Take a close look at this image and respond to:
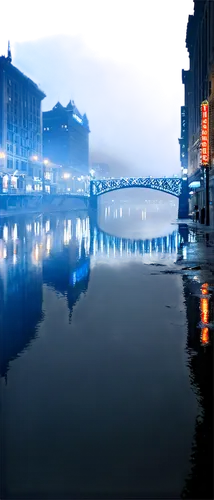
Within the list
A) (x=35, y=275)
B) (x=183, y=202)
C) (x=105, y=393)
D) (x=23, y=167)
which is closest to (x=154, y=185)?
(x=183, y=202)

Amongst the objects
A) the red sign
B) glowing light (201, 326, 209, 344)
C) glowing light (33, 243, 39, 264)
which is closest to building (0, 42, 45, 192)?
the red sign

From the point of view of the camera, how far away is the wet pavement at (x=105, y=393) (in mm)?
4645

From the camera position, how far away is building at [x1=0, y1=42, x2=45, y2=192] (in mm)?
111938

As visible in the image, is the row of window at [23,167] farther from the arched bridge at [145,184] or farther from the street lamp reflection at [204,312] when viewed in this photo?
the street lamp reflection at [204,312]

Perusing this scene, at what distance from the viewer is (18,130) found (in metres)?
124

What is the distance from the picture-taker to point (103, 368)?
7.89 m

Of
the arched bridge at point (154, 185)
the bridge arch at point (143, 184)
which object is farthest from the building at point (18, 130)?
the arched bridge at point (154, 185)

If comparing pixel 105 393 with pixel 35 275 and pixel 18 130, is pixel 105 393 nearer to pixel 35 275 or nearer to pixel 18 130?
pixel 35 275

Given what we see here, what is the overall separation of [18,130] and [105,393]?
123105 mm

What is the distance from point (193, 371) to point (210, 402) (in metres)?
1.26

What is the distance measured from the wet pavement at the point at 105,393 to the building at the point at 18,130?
94.7 meters

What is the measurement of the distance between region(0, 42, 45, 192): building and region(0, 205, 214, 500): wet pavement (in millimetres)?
94702

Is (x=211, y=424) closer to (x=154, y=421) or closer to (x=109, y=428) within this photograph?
(x=154, y=421)

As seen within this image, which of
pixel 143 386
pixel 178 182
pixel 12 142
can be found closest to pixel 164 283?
pixel 143 386
